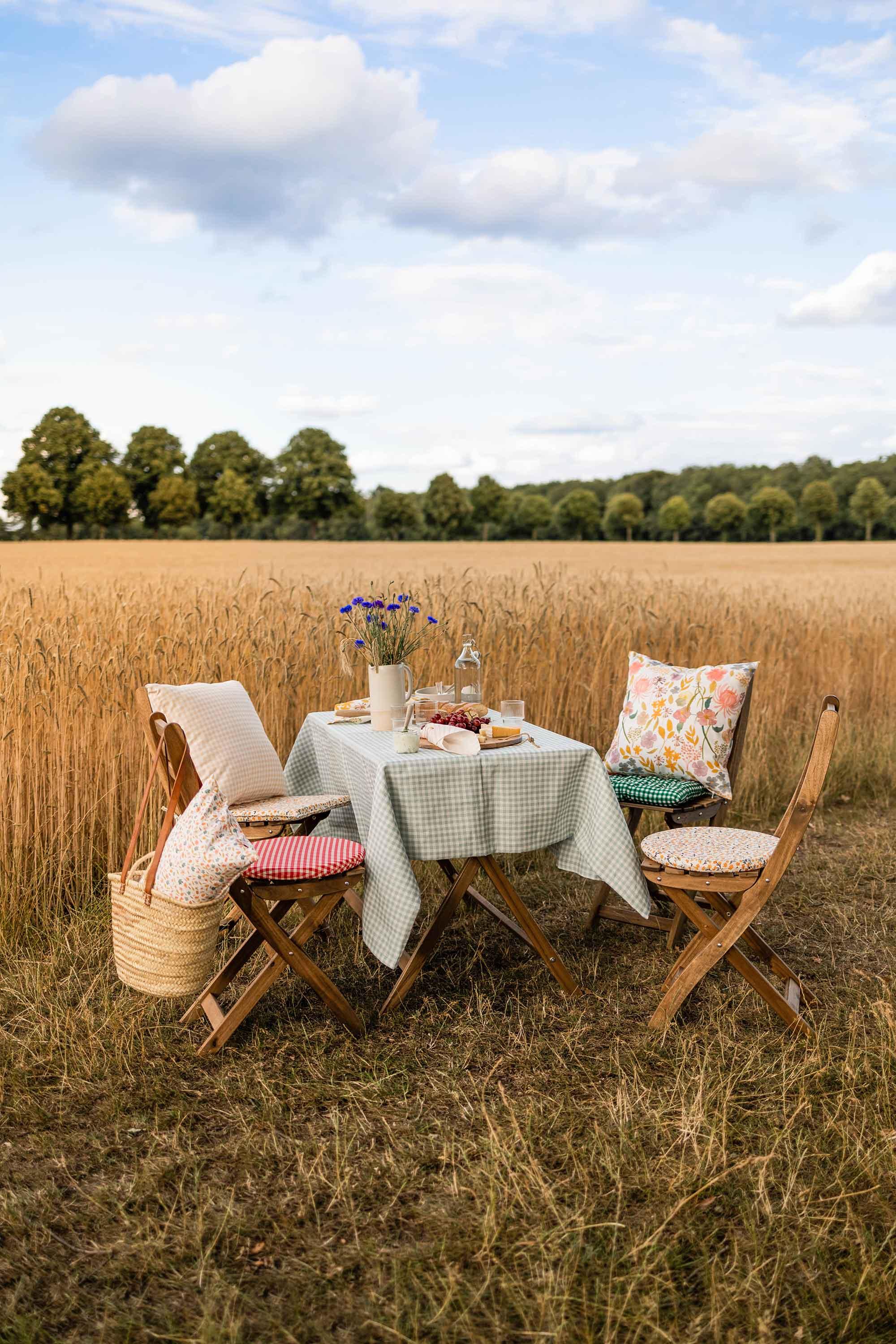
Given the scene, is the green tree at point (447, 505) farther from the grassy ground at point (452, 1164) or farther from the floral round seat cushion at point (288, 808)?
the grassy ground at point (452, 1164)

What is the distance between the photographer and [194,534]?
47188 mm

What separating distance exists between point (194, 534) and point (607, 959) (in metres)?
45.4

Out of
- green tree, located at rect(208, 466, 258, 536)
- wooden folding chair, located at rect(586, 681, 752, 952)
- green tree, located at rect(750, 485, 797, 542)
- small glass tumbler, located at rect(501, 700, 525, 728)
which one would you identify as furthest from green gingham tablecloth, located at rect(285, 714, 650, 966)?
green tree, located at rect(208, 466, 258, 536)

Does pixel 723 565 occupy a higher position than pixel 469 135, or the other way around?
pixel 469 135

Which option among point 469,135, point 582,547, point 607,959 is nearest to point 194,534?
point 582,547

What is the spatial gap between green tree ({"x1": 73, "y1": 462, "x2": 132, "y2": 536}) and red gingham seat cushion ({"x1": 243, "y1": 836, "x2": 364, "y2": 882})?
130ft

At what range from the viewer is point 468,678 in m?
4.14

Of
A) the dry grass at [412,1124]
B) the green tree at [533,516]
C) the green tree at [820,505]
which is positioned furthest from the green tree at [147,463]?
the dry grass at [412,1124]

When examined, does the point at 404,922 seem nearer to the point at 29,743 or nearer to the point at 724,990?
the point at 724,990

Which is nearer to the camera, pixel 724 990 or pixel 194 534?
pixel 724 990

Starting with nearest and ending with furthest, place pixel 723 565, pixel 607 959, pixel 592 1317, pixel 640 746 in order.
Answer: pixel 592 1317 < pixel 607 959 < pixel 640 746 < pixel 723 565

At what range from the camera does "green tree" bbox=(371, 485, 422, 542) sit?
5231 cm

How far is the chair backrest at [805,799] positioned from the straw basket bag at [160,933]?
1613 mm

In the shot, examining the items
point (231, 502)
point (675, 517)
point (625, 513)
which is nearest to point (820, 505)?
point (675, 517)
